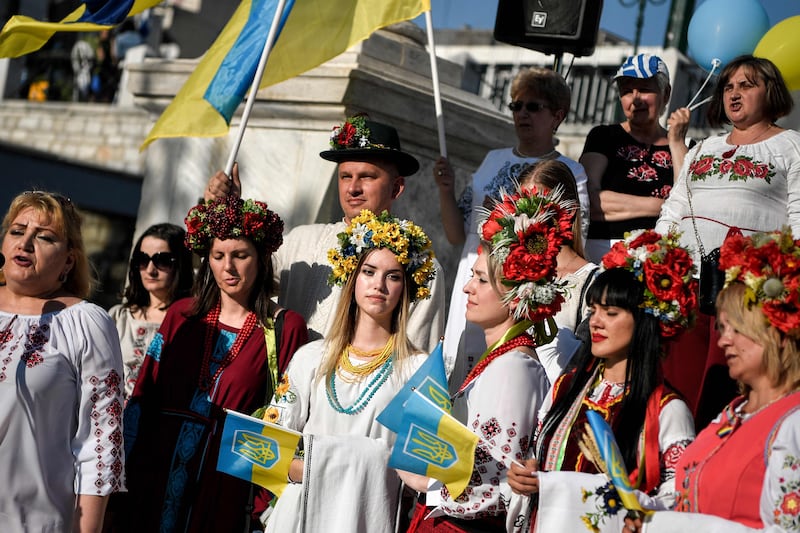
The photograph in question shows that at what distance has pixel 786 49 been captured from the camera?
→ 6.45 meters

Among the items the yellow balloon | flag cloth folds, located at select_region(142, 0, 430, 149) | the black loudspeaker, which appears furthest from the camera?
the black loudspeaker

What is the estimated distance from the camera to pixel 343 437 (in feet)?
15.8

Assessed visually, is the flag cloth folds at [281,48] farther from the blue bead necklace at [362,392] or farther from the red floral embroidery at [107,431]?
the red floral embroidery at [107,431]

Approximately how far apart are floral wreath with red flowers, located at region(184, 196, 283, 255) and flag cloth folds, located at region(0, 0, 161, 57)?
1.43m

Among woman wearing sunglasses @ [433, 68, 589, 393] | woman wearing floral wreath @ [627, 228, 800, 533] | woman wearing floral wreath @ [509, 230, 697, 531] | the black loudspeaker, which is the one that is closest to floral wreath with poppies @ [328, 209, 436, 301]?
woman wearing sunglasses @ [433, 68, 589, 393]

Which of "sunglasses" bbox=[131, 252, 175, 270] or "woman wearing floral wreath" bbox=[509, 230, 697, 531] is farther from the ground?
"sunglasses" bbox=[131, 252, 175, 270]

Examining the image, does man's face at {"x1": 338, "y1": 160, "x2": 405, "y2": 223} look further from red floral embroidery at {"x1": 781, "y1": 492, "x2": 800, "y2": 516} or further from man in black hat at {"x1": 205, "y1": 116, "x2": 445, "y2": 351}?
red floral embroidery at {"x1": 781, "y1": 492, "x2": 800, "y2": 516}

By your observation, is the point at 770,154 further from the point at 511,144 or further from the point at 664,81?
the point at 511,144

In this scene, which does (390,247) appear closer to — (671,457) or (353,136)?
(353,136)

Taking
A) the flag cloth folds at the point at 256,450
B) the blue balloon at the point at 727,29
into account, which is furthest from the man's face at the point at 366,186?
the blue balloon at the point at 727,29

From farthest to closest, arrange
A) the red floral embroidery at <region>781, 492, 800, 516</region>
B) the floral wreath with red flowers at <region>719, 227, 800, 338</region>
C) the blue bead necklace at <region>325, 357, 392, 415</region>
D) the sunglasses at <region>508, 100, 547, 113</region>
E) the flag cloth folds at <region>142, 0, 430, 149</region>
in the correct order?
the flag cloth folds at <region>142, 0, 430, 149</region> < the sunglasses at <region>508, 100, 547, 113</region> < the blue bead necklace at <region>325, 357, 392, 415</region> < the floral wreath with red flowers at <region>719, 227, 800, 338</region> < the red floral embroidery at <region>781, 492, 800, 516</region>

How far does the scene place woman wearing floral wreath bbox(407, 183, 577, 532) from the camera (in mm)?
4422

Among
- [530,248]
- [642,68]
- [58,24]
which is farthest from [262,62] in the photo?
[530,248]

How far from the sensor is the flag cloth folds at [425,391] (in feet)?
14.3
